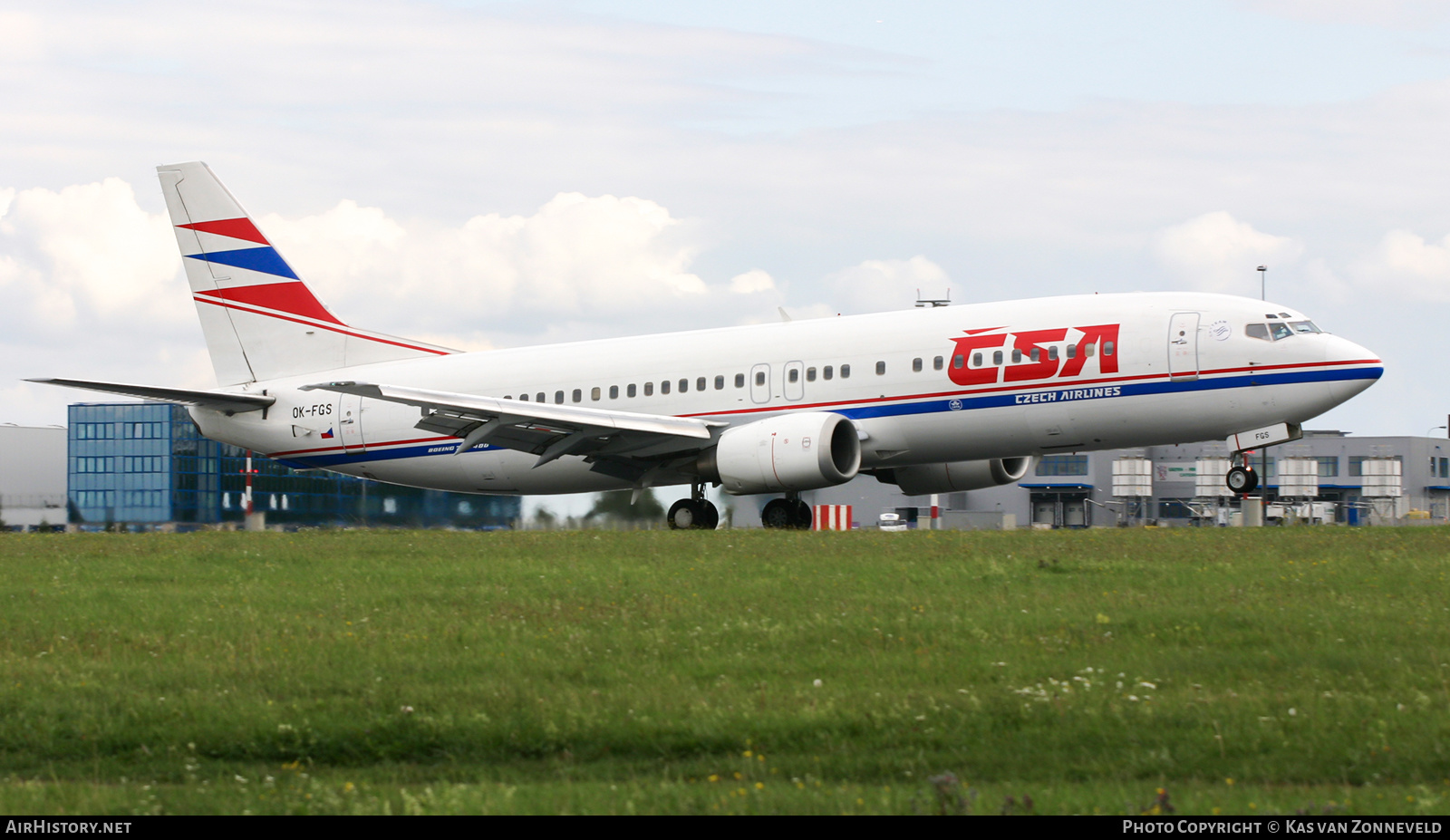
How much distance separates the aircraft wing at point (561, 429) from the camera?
2606 cm

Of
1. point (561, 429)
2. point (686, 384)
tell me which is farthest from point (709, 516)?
point (561, 429)

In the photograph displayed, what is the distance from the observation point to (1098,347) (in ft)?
81.6

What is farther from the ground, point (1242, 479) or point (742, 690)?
point (1242, 479)

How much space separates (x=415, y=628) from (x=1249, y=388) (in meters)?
16.4

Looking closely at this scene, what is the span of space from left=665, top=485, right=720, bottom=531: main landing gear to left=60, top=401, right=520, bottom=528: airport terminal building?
21.1 ft

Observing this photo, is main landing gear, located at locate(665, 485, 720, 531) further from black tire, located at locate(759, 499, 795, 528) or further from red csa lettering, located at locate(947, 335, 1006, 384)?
red csa lettering, located at locate(947, 335, 1006, 384)

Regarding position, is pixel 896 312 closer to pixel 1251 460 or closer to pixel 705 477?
pixel 705 477

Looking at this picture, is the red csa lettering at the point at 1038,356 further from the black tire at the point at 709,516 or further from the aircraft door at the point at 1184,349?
the black tire at the point at 709,516

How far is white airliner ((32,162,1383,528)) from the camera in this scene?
24.5 meters

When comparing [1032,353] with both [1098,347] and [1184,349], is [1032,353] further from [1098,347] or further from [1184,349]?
[1184,349]

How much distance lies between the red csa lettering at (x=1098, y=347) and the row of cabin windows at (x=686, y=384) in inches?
138

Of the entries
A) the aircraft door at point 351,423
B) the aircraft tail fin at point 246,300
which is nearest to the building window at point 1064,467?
the aircraft tail fin at point 246,300

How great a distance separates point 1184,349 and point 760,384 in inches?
315
